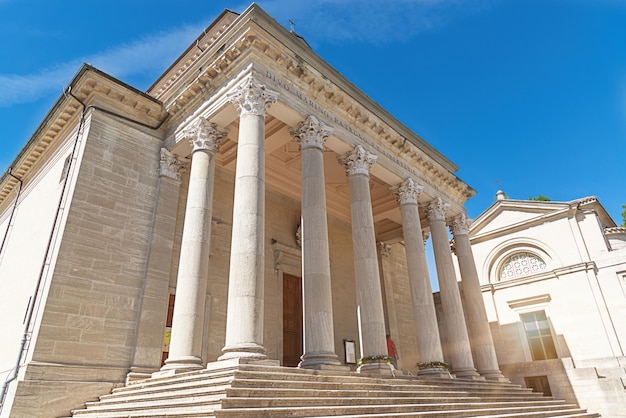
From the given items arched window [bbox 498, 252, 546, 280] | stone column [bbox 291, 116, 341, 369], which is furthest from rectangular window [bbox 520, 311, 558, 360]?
stone column [bbox 291, 116, 341, 369]

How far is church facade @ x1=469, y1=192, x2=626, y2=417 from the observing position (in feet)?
61.1

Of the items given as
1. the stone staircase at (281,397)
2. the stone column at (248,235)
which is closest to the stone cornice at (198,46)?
the stone column at (248,235)

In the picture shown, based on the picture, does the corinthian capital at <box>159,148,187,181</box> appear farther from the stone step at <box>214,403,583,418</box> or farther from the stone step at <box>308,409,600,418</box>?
the stone step at <box>308,409,600,418</box>

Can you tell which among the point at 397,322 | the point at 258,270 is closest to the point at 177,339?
the point at 258,270

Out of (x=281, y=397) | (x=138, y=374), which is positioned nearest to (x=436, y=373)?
(x=281, y=397)

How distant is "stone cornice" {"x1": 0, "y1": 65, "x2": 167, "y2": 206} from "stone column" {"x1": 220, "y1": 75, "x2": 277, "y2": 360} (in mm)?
3677

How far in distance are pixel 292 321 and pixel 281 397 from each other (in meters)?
9.28

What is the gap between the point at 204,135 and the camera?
468 inches

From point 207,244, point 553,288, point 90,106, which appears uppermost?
point 90,106

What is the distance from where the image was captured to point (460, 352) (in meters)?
14.4

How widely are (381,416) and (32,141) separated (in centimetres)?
1458

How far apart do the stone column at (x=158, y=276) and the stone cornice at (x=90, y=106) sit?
4.44ft

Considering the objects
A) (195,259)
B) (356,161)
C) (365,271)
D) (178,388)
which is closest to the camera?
(178,388)

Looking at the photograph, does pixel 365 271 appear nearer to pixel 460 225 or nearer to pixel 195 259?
pixel 195 259
